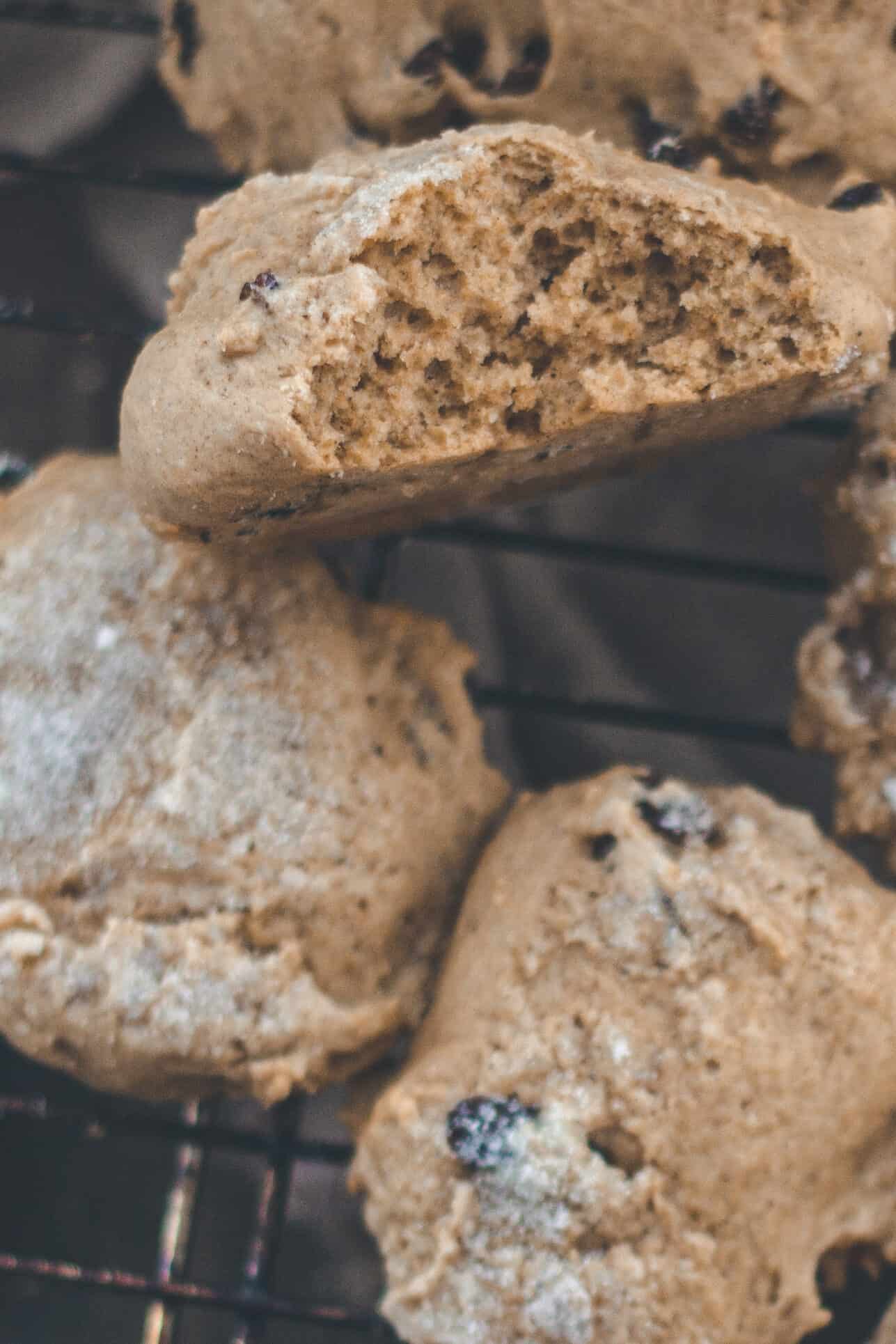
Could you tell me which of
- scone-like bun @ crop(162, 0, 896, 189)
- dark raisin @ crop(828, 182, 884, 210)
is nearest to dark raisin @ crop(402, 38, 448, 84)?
scone-like bun @ crop(162, 0, 896, 189)

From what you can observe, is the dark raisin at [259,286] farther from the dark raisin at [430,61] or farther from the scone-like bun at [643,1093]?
the scone-like bun at [643,1093]

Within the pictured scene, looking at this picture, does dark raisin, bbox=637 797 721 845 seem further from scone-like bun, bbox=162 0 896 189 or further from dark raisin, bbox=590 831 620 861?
scone-like bun, bbox=162 0 896 189

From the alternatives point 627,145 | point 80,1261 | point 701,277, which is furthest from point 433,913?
point 80,1261

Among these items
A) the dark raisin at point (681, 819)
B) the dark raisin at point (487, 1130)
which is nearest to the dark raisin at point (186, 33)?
the dark raisin at point (681, 819)

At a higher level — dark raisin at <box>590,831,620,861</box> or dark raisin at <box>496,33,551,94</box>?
dark raisin at <box>496,33,551,94</box>

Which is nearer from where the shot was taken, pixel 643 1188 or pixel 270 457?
pixel 270 457

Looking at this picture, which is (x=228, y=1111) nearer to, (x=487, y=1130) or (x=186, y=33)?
(x=487, y=1130)

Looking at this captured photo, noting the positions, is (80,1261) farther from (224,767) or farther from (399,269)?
(399,269)
